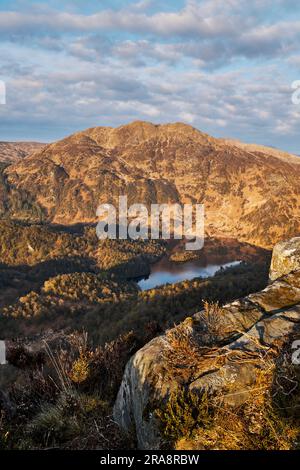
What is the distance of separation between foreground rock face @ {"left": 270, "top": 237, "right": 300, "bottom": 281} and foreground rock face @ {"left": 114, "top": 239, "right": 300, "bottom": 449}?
4.44 metres

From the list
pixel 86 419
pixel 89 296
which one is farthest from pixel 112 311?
pixel 86 419

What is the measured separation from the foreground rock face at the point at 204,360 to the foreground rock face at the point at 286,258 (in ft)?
14.6

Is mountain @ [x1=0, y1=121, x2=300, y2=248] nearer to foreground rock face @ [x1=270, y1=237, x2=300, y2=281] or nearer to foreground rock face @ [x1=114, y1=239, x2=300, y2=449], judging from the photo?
foreground rock face @ [x1=270, y1=237, x2=300, y2=281]

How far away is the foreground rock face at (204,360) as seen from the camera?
5.66m

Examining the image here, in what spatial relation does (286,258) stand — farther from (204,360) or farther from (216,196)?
(216,196)

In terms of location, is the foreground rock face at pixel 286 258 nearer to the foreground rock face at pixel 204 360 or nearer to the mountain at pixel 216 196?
the foreground rock face at pixel 204 360

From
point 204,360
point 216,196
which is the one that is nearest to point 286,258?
point 204,360

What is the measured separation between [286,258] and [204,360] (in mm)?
7353

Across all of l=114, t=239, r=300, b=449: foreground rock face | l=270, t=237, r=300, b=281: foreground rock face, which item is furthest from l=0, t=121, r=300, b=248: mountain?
l=114, t=239, r=300, b=449: foreground rock face

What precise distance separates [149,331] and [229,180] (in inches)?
7069

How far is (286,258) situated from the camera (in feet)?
40.7

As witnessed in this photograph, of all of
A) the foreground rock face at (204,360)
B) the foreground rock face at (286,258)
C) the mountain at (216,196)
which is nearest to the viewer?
the foreground rock face at (204,360)

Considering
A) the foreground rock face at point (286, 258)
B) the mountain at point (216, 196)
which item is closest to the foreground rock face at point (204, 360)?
the foreground rock face at point (286, 258)

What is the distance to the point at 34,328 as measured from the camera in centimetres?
6412
